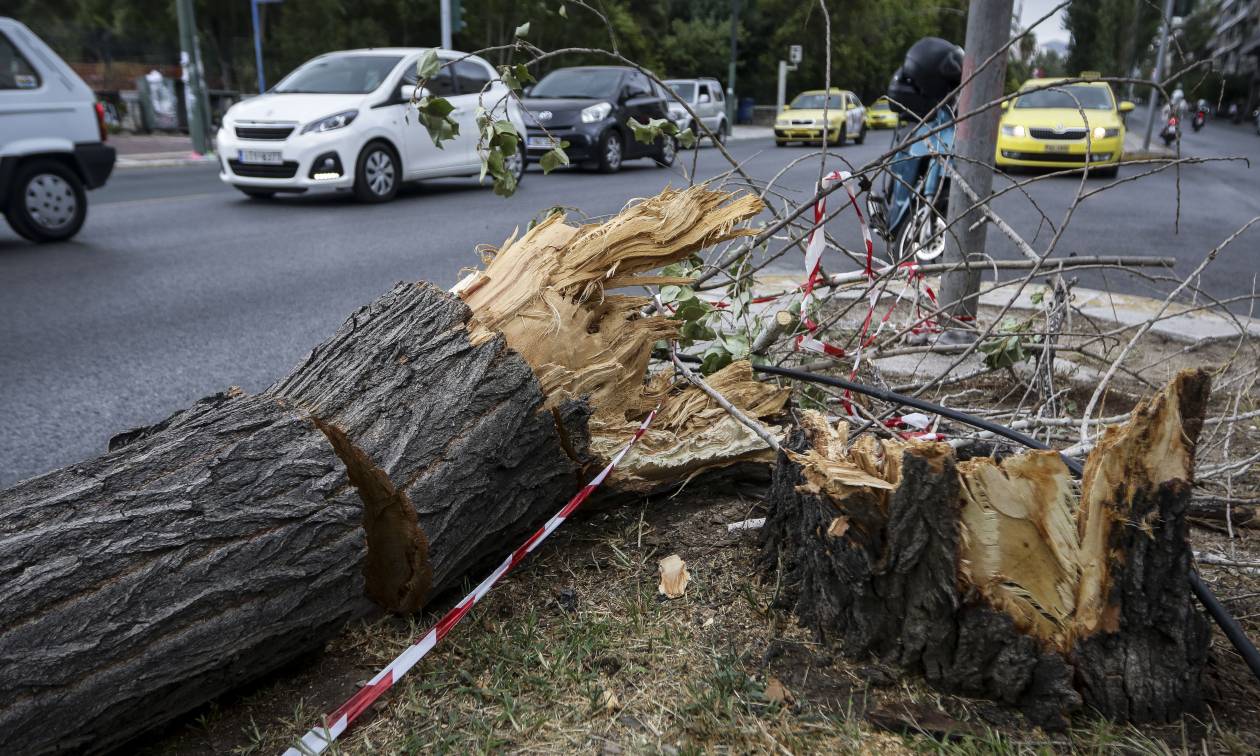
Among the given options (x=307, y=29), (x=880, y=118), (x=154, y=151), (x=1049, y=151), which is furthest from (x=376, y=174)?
(x=880, y=118)

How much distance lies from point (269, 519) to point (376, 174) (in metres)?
10.3

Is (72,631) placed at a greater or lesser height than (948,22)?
lesser

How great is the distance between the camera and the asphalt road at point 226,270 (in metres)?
4.64

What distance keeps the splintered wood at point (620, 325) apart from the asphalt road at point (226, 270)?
4.06 ft

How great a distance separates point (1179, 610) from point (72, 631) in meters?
2.15

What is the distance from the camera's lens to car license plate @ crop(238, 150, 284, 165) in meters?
11.1

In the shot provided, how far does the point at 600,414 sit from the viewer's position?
2.96 m

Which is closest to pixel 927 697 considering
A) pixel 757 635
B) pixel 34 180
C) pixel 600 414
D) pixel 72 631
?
pixel 757 635

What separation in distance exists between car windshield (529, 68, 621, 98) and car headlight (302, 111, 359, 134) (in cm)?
627

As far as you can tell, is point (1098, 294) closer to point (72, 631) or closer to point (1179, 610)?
point (1179, 610)

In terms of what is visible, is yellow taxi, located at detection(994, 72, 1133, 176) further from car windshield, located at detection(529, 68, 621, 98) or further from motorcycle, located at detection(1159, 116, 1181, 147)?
car windshield, located at detection(529, 68, 621, 98)

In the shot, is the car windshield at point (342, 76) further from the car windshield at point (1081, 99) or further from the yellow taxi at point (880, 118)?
the yellow taxi at point (880, 118)

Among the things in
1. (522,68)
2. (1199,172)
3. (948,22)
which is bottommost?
(1199,172)

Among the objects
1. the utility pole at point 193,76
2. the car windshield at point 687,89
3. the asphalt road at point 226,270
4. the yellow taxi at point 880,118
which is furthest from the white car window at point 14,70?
the yellow taxi at point 880,118
